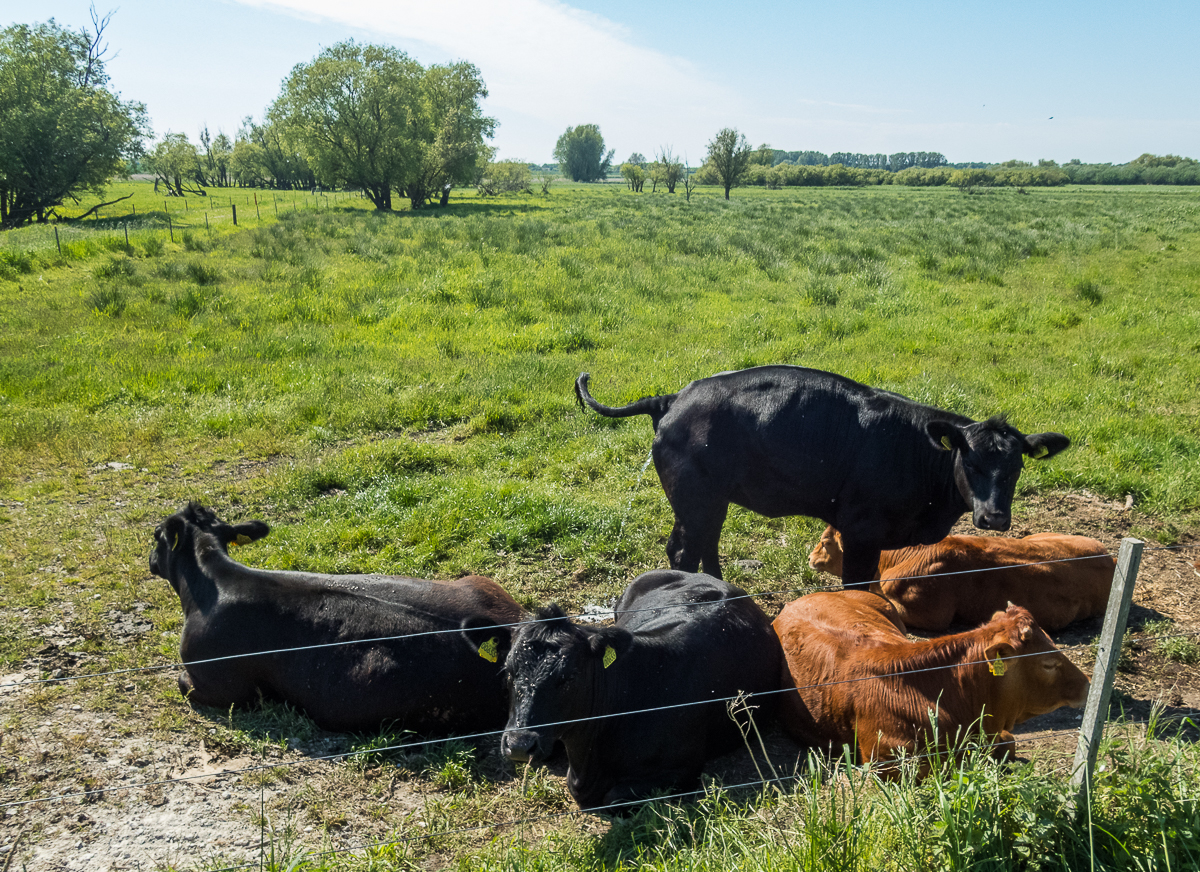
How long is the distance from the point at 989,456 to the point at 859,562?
1.19 m

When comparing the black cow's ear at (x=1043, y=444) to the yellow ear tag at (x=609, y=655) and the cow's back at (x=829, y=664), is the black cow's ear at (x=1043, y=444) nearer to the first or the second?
the cow's back at (x=829, y=664)

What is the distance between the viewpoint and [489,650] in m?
3.97

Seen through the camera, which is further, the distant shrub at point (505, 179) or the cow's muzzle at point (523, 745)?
the distant shrub at point (505, 179)

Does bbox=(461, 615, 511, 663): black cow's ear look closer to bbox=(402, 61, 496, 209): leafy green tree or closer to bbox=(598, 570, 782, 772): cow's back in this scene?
bbox=(598, 570, 782, 772): cow's back

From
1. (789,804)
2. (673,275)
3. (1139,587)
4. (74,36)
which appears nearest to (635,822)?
(789,804)

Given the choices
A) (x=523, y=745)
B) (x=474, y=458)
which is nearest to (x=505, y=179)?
(x=474, y=458)

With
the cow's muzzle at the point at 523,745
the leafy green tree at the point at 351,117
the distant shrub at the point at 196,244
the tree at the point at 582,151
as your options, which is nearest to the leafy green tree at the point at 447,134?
the leafy green tree at the point at 351,117

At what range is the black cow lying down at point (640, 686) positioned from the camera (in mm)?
3697

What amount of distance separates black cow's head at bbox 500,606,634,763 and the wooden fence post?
2054 mm

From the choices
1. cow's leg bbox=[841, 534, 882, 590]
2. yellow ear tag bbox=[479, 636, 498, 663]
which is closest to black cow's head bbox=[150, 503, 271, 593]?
yellow ear tag bbox=[479, 636, 498, 663]

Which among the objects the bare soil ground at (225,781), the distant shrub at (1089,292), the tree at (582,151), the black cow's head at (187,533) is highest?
the tree at (582,151)

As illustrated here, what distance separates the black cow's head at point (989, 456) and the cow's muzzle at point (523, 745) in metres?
3.40

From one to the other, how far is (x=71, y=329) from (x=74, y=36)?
119ft

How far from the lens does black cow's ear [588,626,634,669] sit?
390 cm
